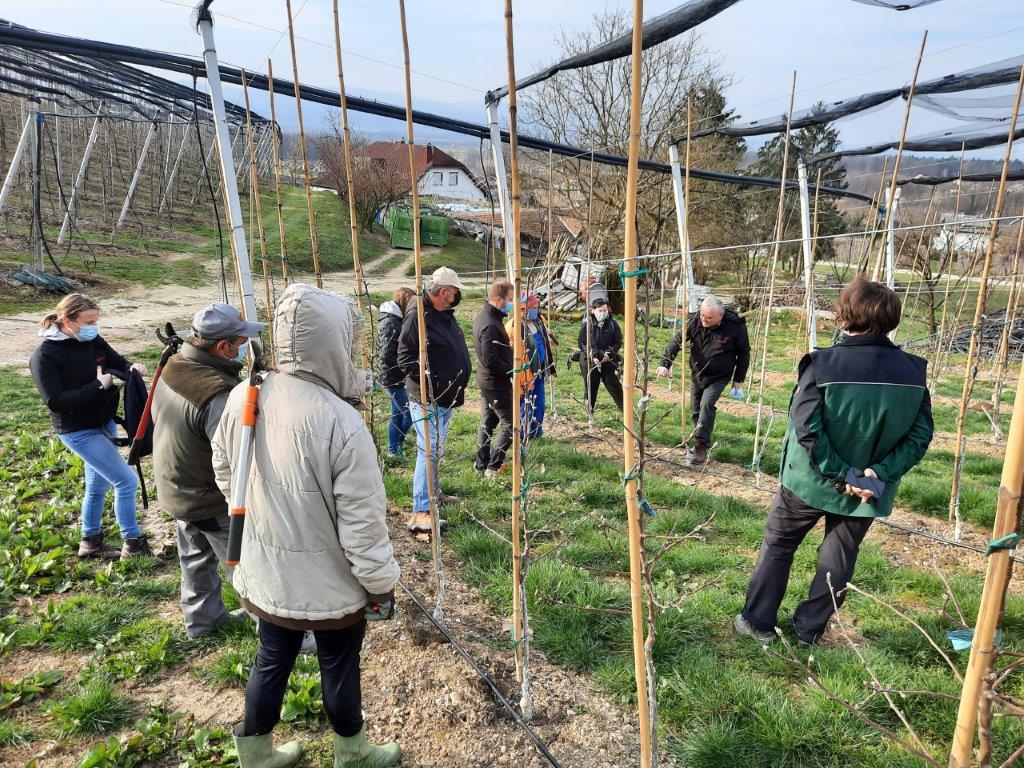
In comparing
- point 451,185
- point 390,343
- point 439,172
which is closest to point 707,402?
point 390,343

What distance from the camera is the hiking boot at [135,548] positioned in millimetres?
3559

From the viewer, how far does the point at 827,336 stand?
15406mm

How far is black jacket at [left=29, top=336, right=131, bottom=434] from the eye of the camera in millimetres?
3129

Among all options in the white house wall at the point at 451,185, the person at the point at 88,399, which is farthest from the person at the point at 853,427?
the white house wall at the point at 451,185

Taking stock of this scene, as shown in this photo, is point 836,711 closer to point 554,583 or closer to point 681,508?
point 554,583

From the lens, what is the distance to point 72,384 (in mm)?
3211

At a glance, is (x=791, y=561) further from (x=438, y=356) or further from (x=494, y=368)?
(x=438, y=356)

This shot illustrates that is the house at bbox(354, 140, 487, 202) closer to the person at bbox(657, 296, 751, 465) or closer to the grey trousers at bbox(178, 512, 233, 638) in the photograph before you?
the person at bbox(657, 296, 751, 465)

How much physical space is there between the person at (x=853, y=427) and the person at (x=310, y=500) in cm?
184

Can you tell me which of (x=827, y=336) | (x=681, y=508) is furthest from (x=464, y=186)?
(x=681, y=508)

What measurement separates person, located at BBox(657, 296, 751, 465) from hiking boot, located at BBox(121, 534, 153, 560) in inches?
160

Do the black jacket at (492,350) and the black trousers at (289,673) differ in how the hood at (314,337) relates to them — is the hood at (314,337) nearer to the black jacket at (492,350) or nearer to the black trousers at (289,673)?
the black trousers at (289,673)

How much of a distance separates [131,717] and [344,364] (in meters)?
1.88

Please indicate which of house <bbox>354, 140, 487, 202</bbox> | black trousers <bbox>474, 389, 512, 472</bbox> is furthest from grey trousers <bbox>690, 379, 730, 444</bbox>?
house <bbox>354, 140, 487, 202</bbox>
